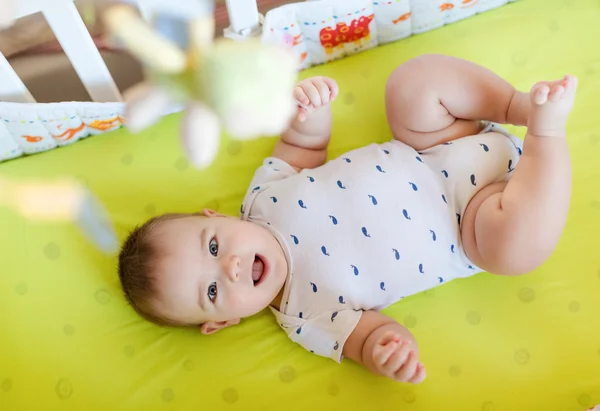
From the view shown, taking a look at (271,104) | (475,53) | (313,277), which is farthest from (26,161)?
(271,104)

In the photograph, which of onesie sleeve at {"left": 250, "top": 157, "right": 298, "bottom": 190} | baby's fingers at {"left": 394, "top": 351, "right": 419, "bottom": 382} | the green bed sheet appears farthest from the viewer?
onesie sleeve at {"left": 250, "top": 157, "right": 298, "bottom": 190}

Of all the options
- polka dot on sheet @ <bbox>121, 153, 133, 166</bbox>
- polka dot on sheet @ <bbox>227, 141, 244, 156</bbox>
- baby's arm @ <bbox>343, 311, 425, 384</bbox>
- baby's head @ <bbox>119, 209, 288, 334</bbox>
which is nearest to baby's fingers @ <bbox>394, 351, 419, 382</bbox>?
baby's arm @ <bbox>343, 311, 425, 384</bbox>

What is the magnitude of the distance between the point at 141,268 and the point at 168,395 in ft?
0.72

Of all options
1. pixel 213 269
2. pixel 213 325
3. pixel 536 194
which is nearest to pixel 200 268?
pixel 213 269

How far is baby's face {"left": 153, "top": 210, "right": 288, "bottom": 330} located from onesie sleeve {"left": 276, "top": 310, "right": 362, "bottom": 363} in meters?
0.07

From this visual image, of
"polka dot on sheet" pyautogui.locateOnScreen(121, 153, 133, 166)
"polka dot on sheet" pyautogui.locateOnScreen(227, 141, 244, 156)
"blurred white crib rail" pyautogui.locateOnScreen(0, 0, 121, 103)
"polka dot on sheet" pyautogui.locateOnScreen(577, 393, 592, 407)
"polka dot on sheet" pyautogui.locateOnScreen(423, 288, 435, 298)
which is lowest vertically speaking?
"polka dot on sheet" pyautogui.locateOnScreen(577, 393, 592, 407)

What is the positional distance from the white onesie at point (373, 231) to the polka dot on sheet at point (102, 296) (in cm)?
29

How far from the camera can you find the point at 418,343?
0.82 meters

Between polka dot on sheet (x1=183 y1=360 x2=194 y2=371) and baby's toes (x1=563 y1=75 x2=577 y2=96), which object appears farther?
polka dot on sheet (x1=183 y1=360 x2=194 y2=371)

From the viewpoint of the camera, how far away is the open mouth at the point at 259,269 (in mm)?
779

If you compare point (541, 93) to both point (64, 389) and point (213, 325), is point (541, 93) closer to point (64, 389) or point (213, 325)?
point (213, 325)

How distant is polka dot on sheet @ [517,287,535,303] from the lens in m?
0.82

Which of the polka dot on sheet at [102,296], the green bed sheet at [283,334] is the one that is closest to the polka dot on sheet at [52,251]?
the green bed sheet at [283,334]

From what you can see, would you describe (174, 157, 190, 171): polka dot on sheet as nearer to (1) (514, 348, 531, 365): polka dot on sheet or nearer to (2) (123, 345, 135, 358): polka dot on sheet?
(2) (123, 345, 135, 358): polka dot on sheet
